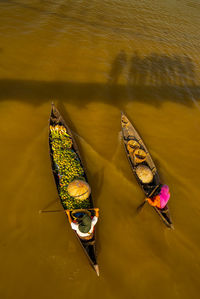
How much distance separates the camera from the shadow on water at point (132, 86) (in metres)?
12.3

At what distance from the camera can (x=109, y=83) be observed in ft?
47.2

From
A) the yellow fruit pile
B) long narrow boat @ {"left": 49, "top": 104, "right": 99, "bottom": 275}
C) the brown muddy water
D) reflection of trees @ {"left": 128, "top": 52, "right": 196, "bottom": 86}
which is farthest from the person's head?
reflection of trees @ {"left": 128, "top": 52, "right": 196, "bottom": 86}

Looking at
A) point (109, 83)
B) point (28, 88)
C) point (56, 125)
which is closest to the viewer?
point (56, 125)

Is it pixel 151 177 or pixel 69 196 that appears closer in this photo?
pixel 69 196

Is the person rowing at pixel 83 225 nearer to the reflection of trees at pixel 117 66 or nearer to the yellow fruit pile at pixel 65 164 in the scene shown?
the yellow fruit pile at pixel 65 164

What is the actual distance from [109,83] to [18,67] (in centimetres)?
719

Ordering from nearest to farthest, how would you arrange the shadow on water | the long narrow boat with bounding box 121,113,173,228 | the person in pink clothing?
the person in pink clothing < the long narrow boat with bounding box 121,113,173,228 < the shadow on water

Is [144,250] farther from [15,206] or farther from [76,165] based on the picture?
[15,206]

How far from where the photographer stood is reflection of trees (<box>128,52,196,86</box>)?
15742 millimetres

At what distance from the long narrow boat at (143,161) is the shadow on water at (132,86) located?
2613 mm

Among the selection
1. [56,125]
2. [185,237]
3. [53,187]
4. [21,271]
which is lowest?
[21,271]

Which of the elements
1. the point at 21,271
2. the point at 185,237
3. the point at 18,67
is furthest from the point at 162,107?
the point at 21,271

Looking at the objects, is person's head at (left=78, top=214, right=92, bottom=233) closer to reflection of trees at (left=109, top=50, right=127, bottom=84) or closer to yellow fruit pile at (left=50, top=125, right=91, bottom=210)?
yellow fruit pile at (left=50, top=125, right=91, bottom=210)

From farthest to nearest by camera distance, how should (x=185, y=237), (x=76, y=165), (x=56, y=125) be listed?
(x=56, y=125) < (x=76, y=165) < (x=185, y=237)
